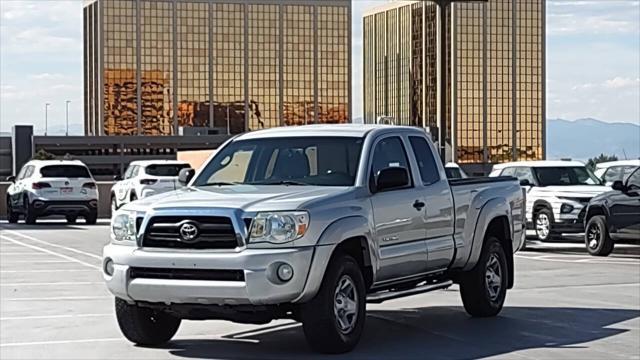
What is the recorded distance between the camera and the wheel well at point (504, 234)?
546 inches

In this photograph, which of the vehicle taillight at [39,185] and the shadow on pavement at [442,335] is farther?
the vehicle taillight at [39,185]

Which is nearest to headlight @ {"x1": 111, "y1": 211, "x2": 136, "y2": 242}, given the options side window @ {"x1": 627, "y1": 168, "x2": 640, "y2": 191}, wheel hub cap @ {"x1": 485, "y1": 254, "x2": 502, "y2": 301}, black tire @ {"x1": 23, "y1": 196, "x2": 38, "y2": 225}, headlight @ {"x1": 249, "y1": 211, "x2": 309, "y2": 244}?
headlight @ {"x1": 249, "y1": 211, "x2": 309, "y2": 244}

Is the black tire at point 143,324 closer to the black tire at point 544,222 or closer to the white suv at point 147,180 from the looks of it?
the black tire at point 544,222

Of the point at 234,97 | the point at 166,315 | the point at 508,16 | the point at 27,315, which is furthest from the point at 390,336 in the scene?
the point at 234,97

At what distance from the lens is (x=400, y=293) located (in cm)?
1198

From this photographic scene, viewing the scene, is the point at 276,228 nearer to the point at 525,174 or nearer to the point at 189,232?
the point at 189,232

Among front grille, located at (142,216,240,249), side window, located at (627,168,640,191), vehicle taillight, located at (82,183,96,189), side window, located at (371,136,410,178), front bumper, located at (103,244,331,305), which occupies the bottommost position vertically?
front bumper, located at (103,244,331,305)

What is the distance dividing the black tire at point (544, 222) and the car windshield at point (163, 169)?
488 inches

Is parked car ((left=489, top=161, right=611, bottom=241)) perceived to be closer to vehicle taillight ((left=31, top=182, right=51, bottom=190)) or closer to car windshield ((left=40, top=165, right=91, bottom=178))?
car windshield ((left=40, top=165, right=91, bottom=178))

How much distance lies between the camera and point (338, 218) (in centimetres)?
1073

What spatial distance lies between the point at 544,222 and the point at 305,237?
1568 cm

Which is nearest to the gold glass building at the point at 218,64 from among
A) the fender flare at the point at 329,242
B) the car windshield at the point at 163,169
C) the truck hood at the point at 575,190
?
the car windshield at the point at 163,169

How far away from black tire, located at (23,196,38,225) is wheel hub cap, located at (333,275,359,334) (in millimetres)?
24375

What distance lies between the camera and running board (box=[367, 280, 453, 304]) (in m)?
11.6
